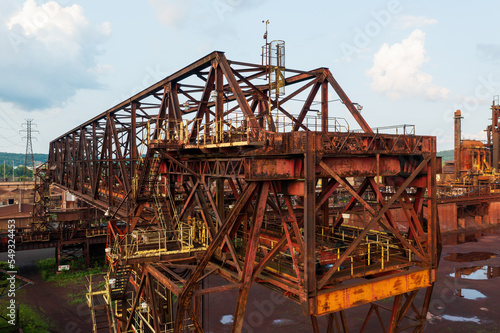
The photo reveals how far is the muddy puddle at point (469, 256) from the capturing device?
134 feet

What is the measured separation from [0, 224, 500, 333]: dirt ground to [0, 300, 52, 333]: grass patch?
1.77ft

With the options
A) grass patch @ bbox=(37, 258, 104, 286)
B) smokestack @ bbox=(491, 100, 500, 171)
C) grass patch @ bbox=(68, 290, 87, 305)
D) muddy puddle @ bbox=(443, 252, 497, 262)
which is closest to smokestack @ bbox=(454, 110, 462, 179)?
smokestack @ bbox=(491, 100, 500, 171)

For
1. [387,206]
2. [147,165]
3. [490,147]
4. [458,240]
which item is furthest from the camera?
[490,147]

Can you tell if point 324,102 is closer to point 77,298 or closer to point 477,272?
point 77,298

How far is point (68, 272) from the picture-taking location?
1412 inches

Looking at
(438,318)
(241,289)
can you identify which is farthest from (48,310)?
(438,318)

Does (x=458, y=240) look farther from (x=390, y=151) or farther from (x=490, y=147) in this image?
(x=390, y=151)

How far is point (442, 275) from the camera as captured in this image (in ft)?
114

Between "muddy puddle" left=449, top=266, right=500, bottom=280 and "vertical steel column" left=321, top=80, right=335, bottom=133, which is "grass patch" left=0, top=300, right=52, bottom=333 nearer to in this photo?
"vertical steel column" left=321, top=80, right=335, bottom=133

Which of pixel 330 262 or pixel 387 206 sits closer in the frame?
pixel 387 206

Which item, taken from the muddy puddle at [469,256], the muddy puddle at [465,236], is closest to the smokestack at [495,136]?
the muddy puddle at [465,236]

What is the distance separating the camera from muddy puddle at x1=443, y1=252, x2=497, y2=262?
1610 inches

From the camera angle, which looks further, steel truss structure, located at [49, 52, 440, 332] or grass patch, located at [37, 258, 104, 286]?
grass patch, located at [37, 258, 104, 286]

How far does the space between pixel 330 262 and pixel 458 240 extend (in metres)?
45.9
